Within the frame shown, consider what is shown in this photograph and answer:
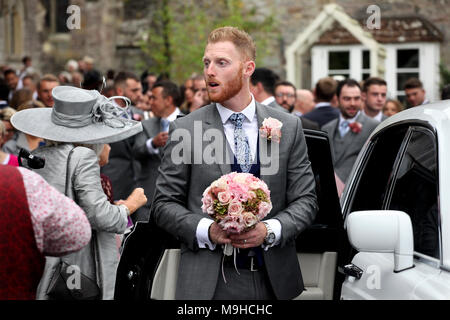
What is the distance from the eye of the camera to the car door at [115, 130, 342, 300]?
4.38 meters

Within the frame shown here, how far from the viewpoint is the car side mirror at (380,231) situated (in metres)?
3.51

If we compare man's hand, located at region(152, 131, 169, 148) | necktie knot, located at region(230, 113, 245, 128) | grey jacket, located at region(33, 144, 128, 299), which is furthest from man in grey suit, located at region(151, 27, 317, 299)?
man's hand, located at region(152, 131, 169, 148)

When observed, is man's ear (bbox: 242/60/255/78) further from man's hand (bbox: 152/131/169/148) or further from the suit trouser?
man's hand (bbox: 152/131/169/148)

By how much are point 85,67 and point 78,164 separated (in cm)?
1860

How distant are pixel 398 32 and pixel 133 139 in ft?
43.6

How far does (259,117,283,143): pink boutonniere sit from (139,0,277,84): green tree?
17.3m

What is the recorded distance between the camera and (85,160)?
4941 mm

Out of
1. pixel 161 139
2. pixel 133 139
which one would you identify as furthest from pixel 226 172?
pixel 133 139

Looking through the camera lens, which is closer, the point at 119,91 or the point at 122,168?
the point at 122,168

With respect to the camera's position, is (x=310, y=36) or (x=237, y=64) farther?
(x=310, y=36)

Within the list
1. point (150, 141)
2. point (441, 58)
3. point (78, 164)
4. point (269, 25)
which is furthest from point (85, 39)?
point (78, 164)

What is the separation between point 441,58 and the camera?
21734mm

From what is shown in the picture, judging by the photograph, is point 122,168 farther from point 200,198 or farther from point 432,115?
point 432,115
